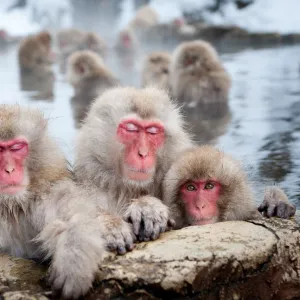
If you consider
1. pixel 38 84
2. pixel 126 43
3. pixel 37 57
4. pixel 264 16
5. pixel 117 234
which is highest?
pixel 264 16

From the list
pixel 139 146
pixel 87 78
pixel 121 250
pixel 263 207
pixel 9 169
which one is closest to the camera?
pixel 121 250

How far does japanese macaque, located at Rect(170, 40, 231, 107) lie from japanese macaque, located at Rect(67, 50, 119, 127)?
1384mm

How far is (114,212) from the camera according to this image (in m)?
4.21

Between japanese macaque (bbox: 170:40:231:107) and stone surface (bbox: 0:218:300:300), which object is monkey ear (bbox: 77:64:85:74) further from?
stone surface (bbox: 0:218:300:300)

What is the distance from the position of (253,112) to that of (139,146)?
17.0 ft

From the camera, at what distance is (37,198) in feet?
12.8

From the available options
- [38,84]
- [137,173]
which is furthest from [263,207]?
[38,84]

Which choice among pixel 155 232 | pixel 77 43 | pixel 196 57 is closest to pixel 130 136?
pixel 155 232

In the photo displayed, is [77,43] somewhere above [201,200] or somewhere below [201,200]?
above

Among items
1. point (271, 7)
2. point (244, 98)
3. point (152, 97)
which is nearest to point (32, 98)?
point (244, 98)

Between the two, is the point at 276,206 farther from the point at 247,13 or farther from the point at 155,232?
the point at 247,13

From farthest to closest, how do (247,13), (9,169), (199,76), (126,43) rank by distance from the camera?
(126,43)
(247,13)
(199,76)
(9,169)

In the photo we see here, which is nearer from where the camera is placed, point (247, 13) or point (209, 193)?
point (209, 193)

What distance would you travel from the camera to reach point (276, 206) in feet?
14.2
